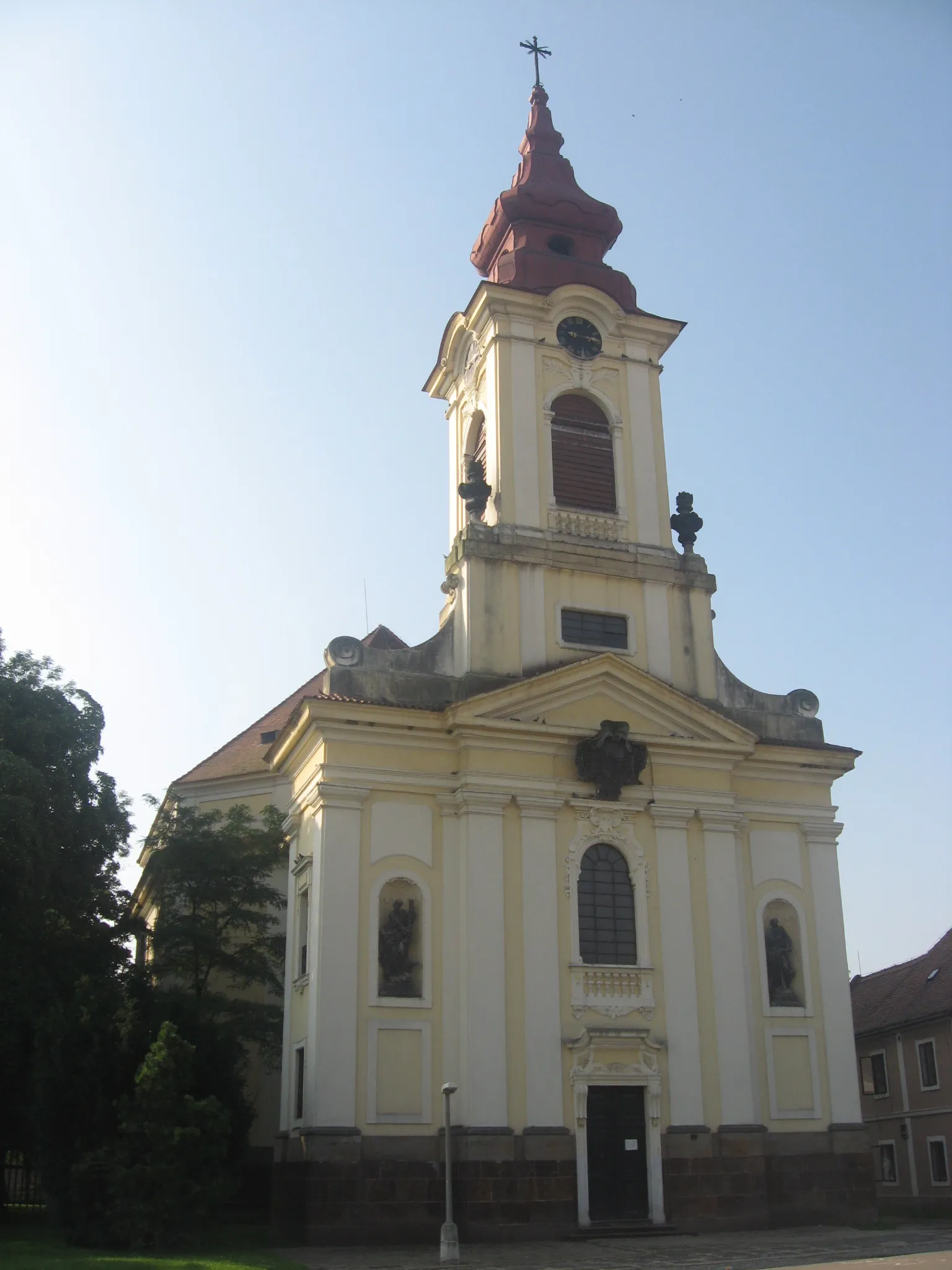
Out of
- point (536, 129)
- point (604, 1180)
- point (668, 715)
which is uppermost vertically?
point (536, 129)

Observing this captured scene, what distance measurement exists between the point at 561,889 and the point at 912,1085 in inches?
717

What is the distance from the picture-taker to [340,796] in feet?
78.0

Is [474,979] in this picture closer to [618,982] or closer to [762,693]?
[618,982]

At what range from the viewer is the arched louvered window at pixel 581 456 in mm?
28281

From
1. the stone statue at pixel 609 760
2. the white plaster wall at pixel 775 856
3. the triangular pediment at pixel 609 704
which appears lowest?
Answer: the white plaster wall at pixel 775 856

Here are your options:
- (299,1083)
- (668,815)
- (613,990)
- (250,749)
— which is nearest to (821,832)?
(668,815)

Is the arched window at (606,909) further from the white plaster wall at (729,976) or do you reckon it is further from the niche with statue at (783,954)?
the niche with statue at (783,954)

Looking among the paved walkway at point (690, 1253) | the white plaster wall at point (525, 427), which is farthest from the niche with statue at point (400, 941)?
the white plaster wall at point (525, 427)

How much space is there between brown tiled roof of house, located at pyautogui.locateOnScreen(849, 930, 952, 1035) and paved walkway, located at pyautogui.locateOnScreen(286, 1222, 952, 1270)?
13.8m

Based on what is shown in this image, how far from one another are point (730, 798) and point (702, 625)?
3872 millimetres

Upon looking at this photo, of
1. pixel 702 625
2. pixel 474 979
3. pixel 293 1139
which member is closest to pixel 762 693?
pixel 702 625

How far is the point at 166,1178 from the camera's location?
1930cm

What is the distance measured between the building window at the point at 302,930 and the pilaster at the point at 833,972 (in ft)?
33.2

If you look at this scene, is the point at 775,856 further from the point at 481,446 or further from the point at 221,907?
the point at 221,907
